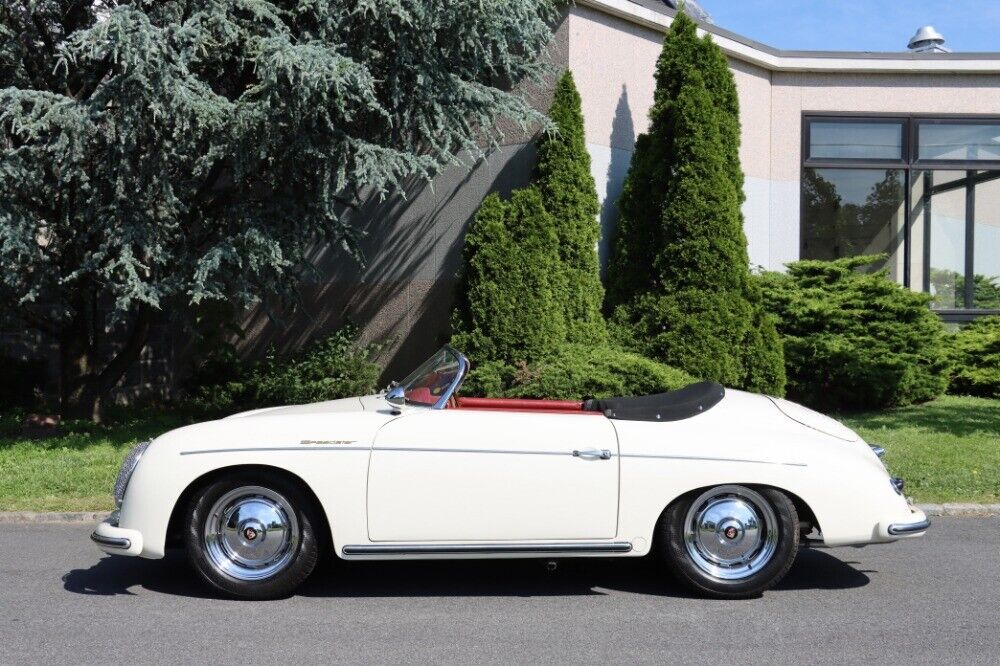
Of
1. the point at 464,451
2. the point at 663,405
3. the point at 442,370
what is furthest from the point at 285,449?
the point at 663,405

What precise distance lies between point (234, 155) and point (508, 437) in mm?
5203

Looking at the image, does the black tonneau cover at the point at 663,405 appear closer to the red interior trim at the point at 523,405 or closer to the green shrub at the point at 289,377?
the red interior trim at the point at 523,405

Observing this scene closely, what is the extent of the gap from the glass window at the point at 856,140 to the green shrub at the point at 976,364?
283cm

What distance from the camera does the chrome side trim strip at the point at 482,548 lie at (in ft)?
16.8

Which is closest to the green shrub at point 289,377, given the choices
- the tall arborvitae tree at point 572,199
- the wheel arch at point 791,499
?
the tall arborvitae tree at point 572,199

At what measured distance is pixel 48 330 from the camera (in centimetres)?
1143

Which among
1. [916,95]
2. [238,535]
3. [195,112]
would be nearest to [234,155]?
[195,112]

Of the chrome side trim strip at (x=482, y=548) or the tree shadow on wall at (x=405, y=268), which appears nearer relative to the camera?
the chrome side trim strip at (x=482, y=548)

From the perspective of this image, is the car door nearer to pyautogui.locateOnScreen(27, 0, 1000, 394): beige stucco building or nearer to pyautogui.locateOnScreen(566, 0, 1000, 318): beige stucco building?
pyautogui.locateOnScreen(27, 0, 1000, 394): beige stucco building

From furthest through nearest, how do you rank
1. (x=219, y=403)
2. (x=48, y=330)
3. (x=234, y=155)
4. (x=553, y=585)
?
(x=219, y=403) → (x=48, y=330) → (x=234, y=155) → (x=553, y=585)

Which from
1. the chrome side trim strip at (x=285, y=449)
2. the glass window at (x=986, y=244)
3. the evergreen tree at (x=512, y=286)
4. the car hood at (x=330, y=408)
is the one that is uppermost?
the glass window at (x=986, y=244)

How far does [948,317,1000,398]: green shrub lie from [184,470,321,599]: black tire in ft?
33.8

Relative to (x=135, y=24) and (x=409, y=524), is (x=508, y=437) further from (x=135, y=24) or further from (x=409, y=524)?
(x=135, y=24)

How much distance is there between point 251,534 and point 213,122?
4.74 m
